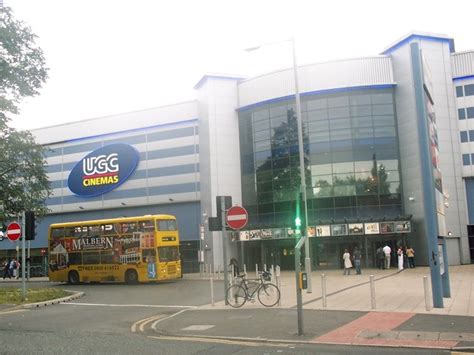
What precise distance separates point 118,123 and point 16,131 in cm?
2203

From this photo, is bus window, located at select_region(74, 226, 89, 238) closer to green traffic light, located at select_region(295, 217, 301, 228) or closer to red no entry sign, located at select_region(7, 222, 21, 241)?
red no entry sign, located at select_region(7, 222, 21, 241)

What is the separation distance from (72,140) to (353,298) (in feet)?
138

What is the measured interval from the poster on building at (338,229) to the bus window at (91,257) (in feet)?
56.2

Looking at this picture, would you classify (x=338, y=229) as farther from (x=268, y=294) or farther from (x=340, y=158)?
(x=268, y=294)

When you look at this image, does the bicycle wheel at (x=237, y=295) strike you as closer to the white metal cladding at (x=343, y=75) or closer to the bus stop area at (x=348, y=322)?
the bus stop area at (x=348, y=322)

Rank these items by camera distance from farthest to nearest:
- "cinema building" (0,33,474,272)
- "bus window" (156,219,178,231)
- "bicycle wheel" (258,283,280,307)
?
"cinema building" (0,33,474,272), "bus window" (156,219,178,231), "bicycle wheel" (258,283,280,307)

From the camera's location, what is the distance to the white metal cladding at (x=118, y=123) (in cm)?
4747

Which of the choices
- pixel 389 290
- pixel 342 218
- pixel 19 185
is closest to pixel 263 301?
pixel 389 290

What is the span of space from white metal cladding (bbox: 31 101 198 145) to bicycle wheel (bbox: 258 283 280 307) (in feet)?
105

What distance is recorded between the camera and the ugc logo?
49.5 m

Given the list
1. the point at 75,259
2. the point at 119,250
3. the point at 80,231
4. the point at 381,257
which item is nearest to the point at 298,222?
the point at 119,250

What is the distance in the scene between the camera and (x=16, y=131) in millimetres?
28734

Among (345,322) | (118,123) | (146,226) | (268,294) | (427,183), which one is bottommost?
(345,322)

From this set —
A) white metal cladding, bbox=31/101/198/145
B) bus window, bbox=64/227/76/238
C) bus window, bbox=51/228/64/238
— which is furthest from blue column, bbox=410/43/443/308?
white metal cladding, bbox=31/101/198/145
